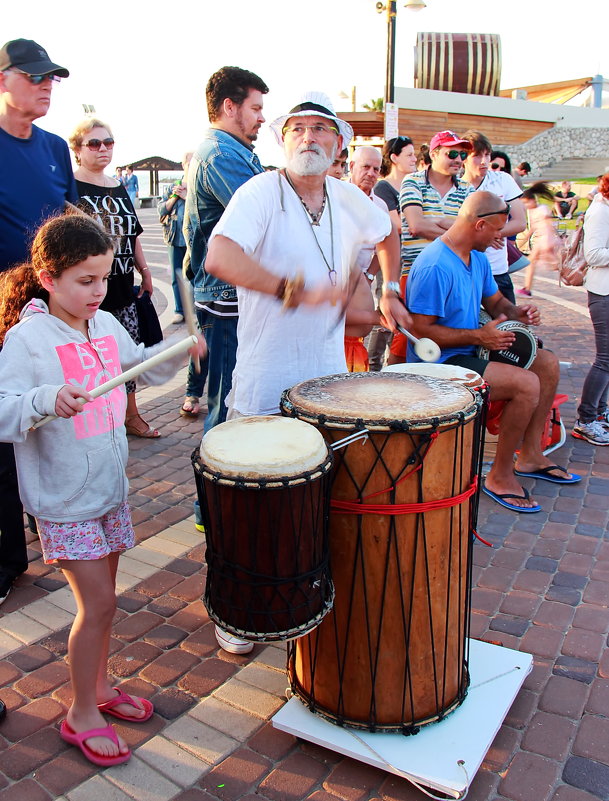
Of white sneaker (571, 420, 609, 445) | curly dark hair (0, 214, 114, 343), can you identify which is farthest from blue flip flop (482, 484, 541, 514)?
curly dark hair (0, 214, 114, 343)

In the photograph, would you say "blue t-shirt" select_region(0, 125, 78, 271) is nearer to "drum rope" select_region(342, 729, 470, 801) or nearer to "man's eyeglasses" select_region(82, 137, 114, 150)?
"man's eyeglasses" select_region(82, 137, 114, 150)

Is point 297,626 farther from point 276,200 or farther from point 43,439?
point 276,200

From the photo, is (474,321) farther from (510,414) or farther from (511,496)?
(511,496)

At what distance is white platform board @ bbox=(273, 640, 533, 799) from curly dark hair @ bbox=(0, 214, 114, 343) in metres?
1.55

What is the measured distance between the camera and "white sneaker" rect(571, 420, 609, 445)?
4867 mm

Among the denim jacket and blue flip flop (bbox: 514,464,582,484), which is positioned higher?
the denim jacket

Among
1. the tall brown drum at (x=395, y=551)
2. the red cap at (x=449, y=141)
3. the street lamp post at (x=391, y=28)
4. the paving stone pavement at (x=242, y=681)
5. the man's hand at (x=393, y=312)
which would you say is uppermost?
the street lamp post at (x=391, y=28)

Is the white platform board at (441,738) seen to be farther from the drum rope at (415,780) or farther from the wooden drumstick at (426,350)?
the wooden drumstick at (426,350)

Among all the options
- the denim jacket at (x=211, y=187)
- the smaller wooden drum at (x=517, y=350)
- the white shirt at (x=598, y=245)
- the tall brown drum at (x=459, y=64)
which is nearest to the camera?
the denim jacket at (x=211, y=187)

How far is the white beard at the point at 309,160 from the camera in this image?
95.7 inches

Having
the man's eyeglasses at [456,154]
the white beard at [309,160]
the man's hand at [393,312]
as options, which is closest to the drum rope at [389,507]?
the white beard at [309,160]

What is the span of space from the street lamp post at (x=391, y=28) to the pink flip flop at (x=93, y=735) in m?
11.5

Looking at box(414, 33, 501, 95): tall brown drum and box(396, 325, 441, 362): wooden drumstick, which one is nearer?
box(396, 325, 441, 362): wooden drumstick

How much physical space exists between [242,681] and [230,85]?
8.61ft
